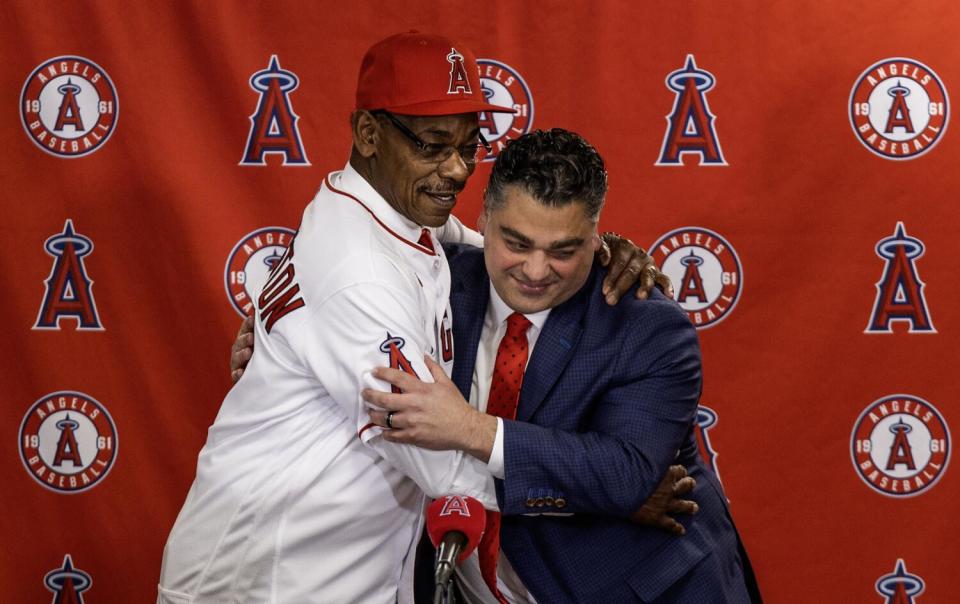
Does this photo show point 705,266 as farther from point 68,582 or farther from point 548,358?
point 68,582

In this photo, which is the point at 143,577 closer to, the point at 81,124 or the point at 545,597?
the point at 81,124

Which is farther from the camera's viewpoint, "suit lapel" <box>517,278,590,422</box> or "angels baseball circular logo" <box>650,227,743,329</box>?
"angels baseball circular logo" <box>650,227,743,329</box>

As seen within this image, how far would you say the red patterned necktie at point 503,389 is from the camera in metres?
2.04

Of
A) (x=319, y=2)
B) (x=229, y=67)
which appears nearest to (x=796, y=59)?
(x=319, y=2)

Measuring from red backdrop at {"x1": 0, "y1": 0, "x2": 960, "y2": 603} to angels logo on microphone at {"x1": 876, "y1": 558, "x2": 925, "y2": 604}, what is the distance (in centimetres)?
6

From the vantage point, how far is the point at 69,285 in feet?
10.1

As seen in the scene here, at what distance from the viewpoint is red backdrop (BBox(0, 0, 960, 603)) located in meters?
3.02

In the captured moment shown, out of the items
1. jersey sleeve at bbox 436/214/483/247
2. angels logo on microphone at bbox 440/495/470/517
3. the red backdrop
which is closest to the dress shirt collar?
jersey sleeve at bbox 436/214/483/247

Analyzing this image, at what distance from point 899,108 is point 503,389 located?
1630mm

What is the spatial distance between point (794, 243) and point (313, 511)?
1.73m

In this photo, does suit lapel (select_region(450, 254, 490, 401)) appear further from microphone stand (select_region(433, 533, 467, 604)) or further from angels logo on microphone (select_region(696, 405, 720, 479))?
angels logo on microphone (select_region(696, 405, 720, 479))

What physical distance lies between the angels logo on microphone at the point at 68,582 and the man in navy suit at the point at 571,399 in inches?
59.6

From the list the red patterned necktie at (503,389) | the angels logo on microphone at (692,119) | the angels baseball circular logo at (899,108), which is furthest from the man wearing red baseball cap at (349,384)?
the angels baseball circular logo at (899,108)

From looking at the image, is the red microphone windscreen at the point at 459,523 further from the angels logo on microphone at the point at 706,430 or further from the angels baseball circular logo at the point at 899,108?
the angels baseball circular logo at the point at 899,108
